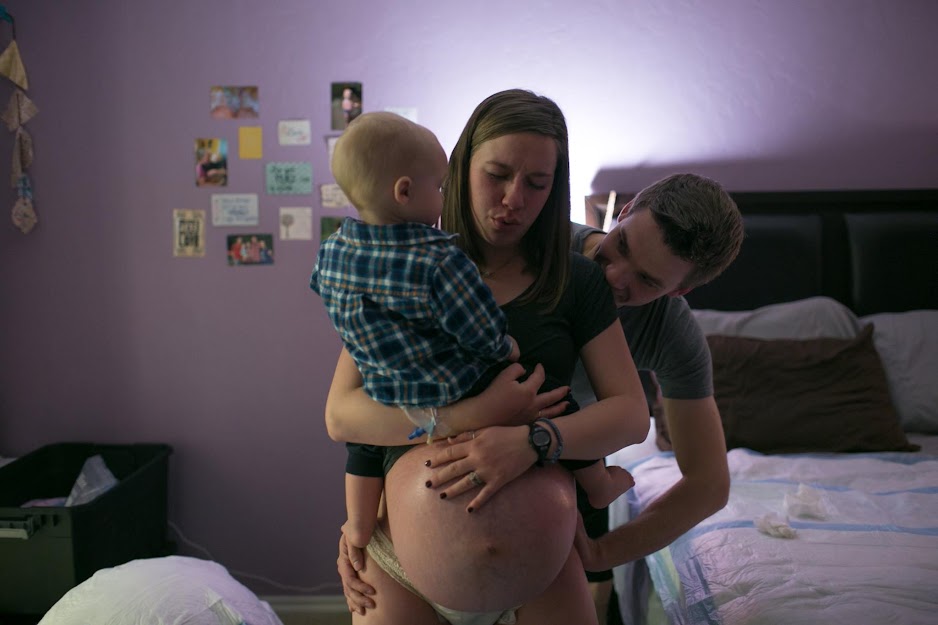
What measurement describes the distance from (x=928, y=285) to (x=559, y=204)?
224 cm

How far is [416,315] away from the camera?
892 mm

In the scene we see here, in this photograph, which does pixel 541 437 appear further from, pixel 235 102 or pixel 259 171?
pixel 235 102

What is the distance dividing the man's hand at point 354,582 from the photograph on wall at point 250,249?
6.22 feet

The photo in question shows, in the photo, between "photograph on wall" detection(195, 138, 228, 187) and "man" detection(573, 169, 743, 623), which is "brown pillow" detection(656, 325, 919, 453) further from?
"photograph on wall" detection(195, 138, 228, 187)

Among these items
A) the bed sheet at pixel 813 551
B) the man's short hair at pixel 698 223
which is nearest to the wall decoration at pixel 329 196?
the bed sheet at pixel 813 551

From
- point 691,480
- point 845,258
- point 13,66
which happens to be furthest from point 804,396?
point 13,66

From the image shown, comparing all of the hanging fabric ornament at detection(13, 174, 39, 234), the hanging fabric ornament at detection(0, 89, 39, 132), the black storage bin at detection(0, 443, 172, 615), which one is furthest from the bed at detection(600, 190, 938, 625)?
the hanging fabric ornament at detection(0, 89, 39, 132)

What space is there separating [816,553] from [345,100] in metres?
2.26

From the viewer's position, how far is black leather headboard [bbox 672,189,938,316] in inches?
102

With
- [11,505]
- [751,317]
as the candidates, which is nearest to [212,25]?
[11,505]

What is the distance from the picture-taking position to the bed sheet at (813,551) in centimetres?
124

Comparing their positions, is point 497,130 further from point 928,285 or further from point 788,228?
point 928,285

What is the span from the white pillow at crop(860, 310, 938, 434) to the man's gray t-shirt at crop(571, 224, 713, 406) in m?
Answer: 1.39

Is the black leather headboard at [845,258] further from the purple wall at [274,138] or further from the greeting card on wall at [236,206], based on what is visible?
the greeting card on wall at [236,206]
